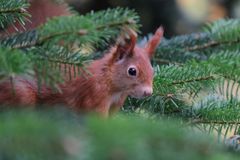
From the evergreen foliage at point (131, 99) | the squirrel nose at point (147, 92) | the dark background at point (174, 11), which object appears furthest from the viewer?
the dark background at point (174, 11)

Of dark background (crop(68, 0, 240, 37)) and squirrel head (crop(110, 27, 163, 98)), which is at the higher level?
dark background (crop(68, 0, 240, 37))

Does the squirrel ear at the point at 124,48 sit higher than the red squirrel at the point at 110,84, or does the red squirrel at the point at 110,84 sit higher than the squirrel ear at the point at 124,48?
the squirrel ear at the point at 124,48

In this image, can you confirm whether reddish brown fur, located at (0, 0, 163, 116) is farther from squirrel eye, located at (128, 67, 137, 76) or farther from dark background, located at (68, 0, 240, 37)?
dark background, located at (68, 0, 240, 37)

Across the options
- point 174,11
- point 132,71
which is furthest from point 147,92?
point 174,11

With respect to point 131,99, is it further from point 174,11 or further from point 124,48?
point 174,11

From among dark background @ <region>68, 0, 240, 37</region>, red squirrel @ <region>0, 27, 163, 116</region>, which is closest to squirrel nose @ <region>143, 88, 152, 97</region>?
red squirrel @ <region>0, 27, 163, 116</region>

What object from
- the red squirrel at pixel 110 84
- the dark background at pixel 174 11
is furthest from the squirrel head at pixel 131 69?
the dark background at pixel 174 11

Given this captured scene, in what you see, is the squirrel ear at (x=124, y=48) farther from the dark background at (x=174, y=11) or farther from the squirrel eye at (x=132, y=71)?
the dark background at (x=174, y=11)

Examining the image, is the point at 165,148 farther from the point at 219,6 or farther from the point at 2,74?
the point at 219,6
